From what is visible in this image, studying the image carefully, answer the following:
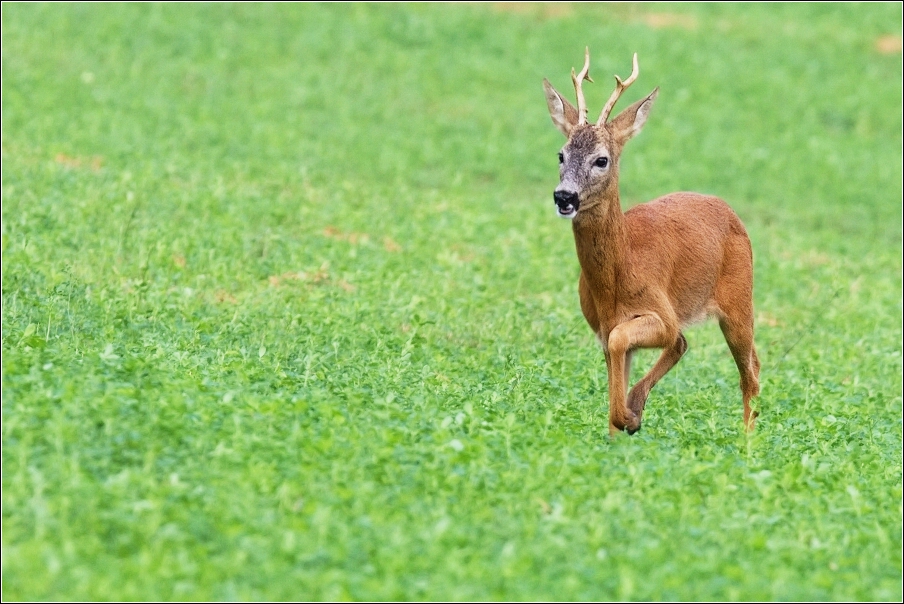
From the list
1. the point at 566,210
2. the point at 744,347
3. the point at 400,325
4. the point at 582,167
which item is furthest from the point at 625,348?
the point at 400,325

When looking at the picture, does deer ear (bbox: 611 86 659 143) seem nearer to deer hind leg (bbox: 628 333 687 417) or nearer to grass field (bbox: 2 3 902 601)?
deer hind leg (bbox: 628 333 687 417)

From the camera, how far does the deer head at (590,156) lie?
8.80 meters

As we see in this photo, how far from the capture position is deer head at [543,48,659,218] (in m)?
8.80

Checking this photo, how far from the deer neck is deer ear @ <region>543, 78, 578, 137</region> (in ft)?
2.12

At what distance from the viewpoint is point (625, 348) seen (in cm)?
880

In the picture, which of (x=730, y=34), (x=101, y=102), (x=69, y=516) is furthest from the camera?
(x=730, y=34)

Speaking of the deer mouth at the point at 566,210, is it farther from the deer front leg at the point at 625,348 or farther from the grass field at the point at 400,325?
the grass field at the point at 400,325

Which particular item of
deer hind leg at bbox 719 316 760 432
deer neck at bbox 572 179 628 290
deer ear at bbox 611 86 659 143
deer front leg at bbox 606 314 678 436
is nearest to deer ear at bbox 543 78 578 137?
deer ear at bbox 611 86 659 143

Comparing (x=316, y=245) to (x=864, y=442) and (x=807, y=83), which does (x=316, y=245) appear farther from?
(x=807, y=83)

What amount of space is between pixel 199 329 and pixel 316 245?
4183 millimetres

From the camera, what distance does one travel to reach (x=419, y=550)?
5996mm

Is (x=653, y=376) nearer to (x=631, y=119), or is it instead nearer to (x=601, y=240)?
(x=601, y=240)

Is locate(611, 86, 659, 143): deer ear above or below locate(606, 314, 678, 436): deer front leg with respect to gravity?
above

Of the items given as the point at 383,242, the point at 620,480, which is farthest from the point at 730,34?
the point at 620,480
